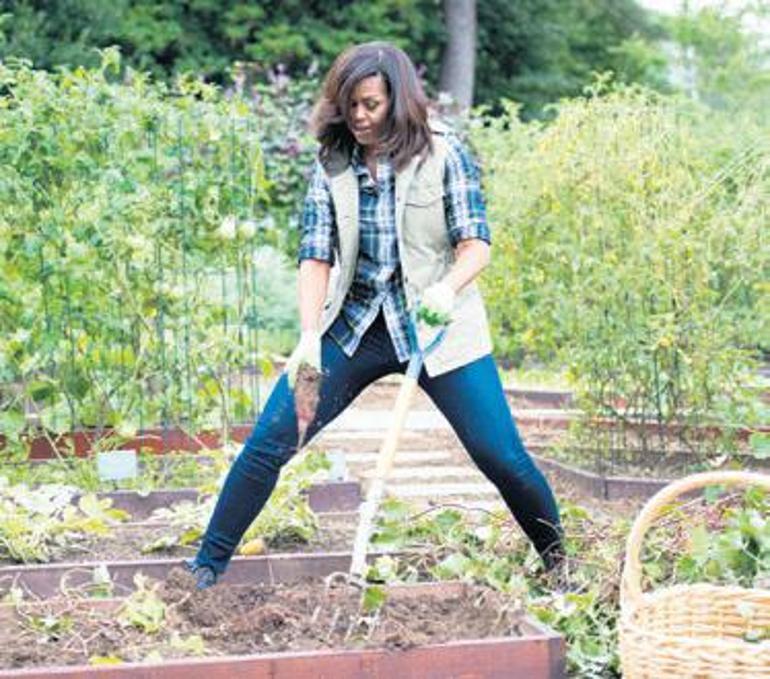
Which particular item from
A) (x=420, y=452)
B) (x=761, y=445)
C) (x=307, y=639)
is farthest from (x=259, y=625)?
(x=420, y=452)

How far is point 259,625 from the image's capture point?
12.4 feet

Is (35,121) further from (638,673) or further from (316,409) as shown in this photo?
(638,673)

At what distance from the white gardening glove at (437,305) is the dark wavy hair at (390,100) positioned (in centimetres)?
46

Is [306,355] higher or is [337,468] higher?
[306,355]

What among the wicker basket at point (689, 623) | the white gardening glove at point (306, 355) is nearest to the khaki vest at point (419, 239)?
the white gardening glove at point (306, 355)

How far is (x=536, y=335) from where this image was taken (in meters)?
9.43

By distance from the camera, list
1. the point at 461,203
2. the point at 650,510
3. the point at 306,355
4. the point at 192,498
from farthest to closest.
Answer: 1. the point at 192,498
2. the point at 461,203
3. the point at 306,355
4. the point at 650,510

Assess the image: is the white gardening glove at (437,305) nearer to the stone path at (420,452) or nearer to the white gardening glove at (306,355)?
the white gardening glove at (306,355)

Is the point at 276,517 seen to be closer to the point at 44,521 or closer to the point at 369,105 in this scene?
the point at 44,521

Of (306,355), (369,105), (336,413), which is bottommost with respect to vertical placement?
(336,413)

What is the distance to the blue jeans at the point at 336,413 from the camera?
4297 millimetres

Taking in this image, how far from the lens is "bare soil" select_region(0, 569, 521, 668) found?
364 cm

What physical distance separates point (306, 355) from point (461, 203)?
0.60 metres

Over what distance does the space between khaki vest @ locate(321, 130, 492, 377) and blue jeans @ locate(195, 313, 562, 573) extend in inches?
2.2
